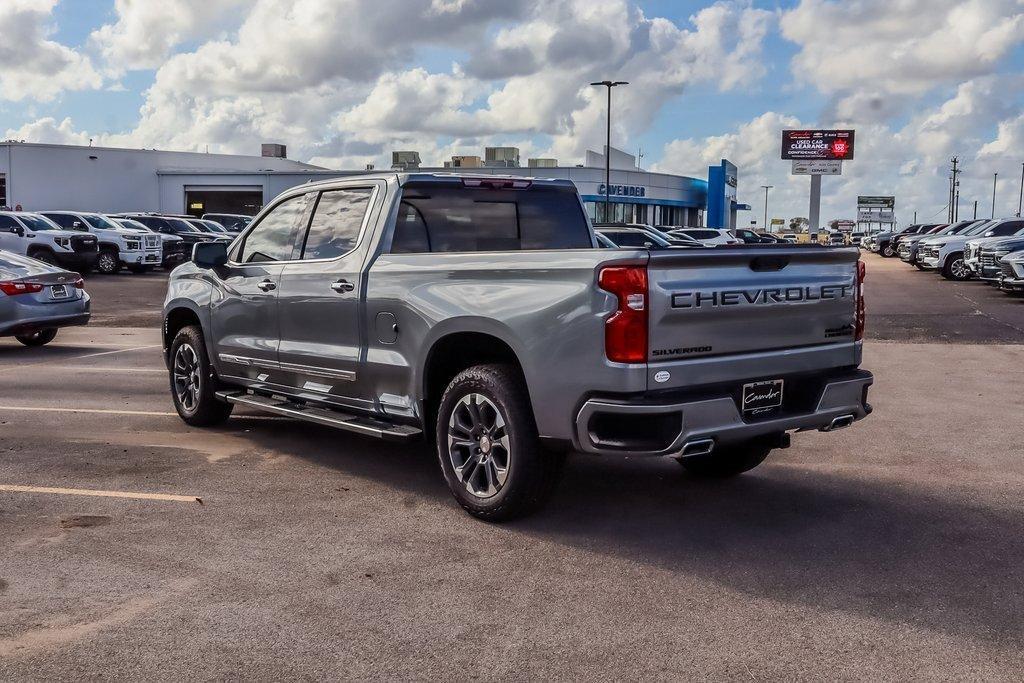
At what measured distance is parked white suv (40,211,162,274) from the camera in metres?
32.8

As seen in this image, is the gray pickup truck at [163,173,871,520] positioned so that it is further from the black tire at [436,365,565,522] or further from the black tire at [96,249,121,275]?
the black tire at [96,249,121,275]

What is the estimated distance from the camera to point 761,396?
217 inches

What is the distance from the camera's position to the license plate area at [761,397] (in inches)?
213

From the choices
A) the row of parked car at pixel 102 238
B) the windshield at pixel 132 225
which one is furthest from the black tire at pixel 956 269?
the windshield at pixel 132 225

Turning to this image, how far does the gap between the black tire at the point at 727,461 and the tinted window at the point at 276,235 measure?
308cm

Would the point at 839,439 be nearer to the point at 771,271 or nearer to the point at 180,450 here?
the point at 771,271

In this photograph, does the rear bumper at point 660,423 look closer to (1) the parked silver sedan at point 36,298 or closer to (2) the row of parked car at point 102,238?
(1) the parked silver sedan at point 36,298

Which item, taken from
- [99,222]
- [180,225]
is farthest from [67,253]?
[180,225]

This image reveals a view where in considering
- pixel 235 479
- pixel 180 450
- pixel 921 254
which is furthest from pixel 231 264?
pixel 921 254

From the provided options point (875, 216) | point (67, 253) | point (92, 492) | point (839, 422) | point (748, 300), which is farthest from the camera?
point (875, 216)

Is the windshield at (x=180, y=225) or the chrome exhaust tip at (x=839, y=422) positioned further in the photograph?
the windshield at (x=180, y=225)

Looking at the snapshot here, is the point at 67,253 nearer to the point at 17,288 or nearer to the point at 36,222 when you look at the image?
the point at 36,222

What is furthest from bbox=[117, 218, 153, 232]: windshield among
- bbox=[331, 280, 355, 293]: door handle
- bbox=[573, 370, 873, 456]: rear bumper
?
bbox=[573, 370, 873, 456]: rear bumper

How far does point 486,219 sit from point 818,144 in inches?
2843
